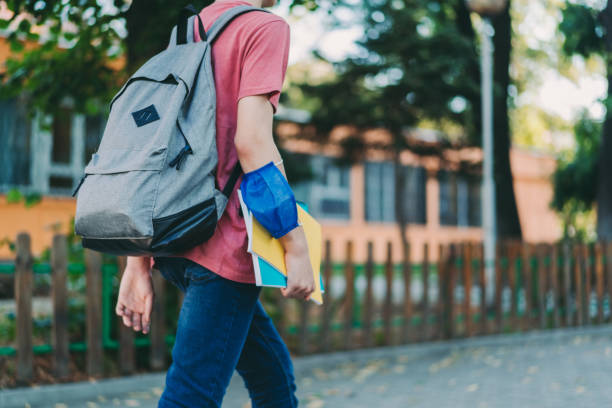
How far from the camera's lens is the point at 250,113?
1.94 meters

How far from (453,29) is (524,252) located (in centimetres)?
347

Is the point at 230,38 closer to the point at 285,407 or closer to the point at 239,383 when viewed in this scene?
the point at 285,407

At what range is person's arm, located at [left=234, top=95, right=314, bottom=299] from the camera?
76.3 inches

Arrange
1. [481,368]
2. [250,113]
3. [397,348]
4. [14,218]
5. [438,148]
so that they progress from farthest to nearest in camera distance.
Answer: [14,218] < [438,148] < [397,348] < [481,368] < [250,113]

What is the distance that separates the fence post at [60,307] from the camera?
5719 mm

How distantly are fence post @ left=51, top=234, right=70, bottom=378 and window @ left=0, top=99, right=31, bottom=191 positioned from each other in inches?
340

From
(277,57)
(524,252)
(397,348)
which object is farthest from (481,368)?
(277,57)

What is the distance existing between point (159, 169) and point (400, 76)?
9.39 m

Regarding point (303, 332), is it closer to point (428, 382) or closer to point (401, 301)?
point (428, 382)

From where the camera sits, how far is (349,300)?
7.89m

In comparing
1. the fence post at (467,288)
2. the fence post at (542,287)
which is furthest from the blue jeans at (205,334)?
→ the fence post at (542,287)

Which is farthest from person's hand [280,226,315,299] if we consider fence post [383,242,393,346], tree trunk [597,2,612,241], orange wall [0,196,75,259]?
orange wall [0,196,75,259]

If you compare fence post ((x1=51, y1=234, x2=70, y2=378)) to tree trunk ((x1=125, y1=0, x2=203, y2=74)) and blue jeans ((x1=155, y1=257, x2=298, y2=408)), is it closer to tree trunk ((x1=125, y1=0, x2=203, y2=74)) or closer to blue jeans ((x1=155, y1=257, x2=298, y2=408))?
tree trunk ((x1=125, y1=0, x2=203, y2=74))

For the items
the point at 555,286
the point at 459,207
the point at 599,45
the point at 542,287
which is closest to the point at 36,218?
the point at 542,287
